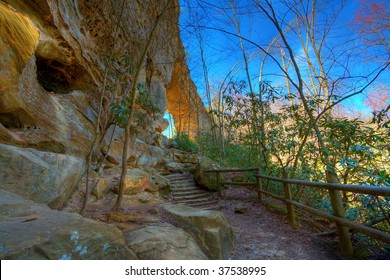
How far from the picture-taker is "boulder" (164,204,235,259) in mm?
2471

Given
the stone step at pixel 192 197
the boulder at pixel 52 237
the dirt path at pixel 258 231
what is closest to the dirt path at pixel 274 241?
the dirt path at pixel 258 231

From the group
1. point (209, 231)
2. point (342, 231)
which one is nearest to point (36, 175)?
point (209, 231)

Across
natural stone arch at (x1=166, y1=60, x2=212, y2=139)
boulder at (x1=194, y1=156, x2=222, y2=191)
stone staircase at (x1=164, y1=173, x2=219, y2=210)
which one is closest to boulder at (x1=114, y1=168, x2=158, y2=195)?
stone staircase at (x1=164, y1=173, x2=219, y2=210)

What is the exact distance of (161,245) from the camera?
6.32 feet

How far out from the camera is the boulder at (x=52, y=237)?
114cm

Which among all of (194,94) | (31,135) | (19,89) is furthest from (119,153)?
(194,94)

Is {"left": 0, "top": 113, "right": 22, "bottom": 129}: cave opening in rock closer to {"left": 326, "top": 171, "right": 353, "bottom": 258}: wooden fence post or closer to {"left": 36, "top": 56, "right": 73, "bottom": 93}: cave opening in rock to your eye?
{"left": 36, "top": 56, "right": 73, "bottom": 93}: cave opening in rock

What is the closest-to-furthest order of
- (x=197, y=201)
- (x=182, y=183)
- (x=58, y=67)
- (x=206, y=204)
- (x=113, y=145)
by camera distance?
1. (x=58, y=67)
2. (x=206, y=204)
3. (x=197, y=201)
4. (x=113, y=145)
5. (x=182, y=183)

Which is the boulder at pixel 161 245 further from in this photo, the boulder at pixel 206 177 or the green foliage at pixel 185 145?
the green foliage at pixel 185 145

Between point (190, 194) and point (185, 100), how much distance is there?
1217 centimetres

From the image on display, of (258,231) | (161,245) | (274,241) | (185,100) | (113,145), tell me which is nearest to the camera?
(161,245)

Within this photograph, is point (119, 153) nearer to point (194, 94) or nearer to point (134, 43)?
point (134, 43)

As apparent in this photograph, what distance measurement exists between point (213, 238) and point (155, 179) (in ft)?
12.4

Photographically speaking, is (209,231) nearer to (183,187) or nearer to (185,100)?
(183,187)
